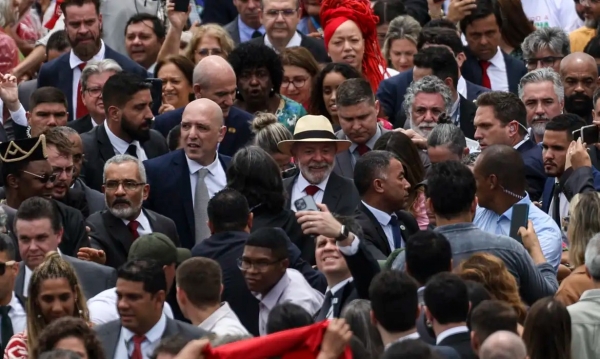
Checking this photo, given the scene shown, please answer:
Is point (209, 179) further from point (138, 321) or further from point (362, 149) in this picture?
point (138, 321)

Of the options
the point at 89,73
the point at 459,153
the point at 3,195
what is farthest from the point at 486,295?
the point at 89,73

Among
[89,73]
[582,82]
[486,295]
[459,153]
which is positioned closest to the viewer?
[486,295]

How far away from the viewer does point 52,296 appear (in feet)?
30.6

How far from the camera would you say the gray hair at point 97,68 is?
44.2 feet

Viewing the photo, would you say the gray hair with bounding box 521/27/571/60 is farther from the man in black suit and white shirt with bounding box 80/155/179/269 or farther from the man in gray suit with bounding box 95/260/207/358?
the man in gray suit with bounding box 95/260/207/358

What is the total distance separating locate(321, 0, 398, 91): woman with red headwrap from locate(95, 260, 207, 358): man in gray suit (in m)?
5.80

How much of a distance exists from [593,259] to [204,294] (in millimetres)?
2079

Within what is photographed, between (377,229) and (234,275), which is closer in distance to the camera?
(234,275)

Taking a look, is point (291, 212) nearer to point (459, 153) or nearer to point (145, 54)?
point (459, 153)

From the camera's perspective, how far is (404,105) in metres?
13.5

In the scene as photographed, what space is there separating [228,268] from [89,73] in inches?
147

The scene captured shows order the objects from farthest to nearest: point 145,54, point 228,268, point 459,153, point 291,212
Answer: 1. point 145,54
2. point 459,153
3. point 291,212
4. point 228,268

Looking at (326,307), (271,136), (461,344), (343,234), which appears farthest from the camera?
(271,136)

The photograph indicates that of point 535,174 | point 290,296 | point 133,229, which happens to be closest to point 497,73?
point 535,174
